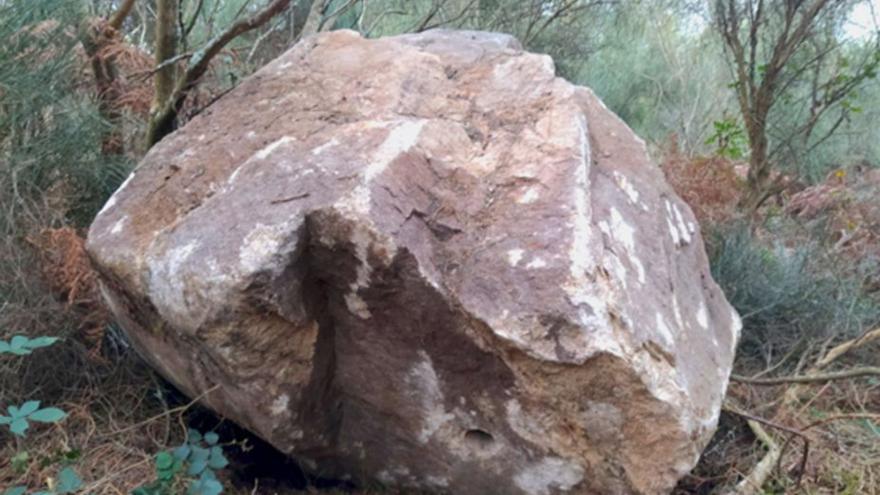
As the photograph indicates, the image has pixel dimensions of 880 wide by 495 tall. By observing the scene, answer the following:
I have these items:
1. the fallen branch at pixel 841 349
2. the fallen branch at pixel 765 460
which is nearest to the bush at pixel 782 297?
the fallen branch at pixel 841 349

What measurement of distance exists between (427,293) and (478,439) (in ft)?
1.59

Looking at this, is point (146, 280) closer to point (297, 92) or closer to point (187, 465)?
point (187, 465)

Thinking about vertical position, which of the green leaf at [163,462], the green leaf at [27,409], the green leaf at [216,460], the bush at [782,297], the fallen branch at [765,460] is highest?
the green leaf at [27,409]

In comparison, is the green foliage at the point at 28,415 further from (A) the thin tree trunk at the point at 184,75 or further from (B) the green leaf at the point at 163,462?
(A) the thin tree trunk at the point at 184,75

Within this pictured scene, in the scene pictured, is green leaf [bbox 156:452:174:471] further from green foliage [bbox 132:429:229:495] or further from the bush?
the bush

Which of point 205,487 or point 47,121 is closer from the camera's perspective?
point 205,487

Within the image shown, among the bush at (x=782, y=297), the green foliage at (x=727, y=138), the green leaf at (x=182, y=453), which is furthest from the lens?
the green foliage at (x=727, y=138)

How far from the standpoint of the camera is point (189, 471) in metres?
2.10

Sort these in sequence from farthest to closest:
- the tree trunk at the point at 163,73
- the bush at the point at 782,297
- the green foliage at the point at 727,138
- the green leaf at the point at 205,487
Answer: the green foliage at the point at 727,138
the bush at the point at 782,297
the tree trunk at the point at 163,73
the green leaf at the point at 205,487

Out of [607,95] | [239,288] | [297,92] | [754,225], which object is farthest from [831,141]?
[239,288]

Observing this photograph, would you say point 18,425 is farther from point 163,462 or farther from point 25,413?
point 163,462

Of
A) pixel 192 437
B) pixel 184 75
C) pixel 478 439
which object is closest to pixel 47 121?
pixel 184 75

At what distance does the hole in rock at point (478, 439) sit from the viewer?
88.1 inches

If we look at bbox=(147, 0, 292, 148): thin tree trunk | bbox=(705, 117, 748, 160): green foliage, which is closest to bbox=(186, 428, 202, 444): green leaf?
bbox=(147, 0, 292, 148): thin tree trunk
